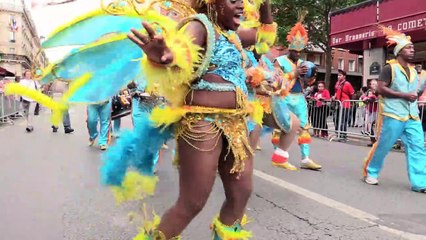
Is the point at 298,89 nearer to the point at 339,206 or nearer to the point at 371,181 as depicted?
the point at 371,181

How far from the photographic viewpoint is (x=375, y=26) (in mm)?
14320

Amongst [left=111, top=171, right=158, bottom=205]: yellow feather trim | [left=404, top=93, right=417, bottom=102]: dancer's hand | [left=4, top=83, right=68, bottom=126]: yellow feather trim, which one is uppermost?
[left=4, top=83, right=68, bottom=126]: yellow feather trim

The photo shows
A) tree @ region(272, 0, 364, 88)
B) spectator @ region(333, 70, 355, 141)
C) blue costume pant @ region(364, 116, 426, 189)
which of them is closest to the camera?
blue costume pant @ region(364, 116, 426, 189)

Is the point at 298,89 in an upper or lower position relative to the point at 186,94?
lower

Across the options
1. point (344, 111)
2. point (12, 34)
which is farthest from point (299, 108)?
point (12, 34)

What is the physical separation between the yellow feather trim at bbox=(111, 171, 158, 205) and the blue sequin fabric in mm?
798

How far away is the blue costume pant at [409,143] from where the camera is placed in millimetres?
5902

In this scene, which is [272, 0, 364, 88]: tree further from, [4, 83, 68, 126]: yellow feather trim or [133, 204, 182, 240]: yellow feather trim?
[4, 83, 68, 126]: yellow feather trim

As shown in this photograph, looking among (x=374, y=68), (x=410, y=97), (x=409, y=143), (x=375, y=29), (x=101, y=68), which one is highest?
(x=375, y=29)

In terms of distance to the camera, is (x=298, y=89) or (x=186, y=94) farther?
(x=298, y=89)

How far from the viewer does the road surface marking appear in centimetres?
405

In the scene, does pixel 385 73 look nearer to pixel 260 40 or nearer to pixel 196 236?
pixel 260 40

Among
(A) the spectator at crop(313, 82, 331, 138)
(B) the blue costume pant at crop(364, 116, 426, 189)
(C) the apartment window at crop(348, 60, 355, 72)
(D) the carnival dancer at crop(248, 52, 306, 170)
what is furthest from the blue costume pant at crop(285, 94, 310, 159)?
(C) the apartment window at crop(348, 60, 355, 72)

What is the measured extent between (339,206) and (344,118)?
24.6 feet
